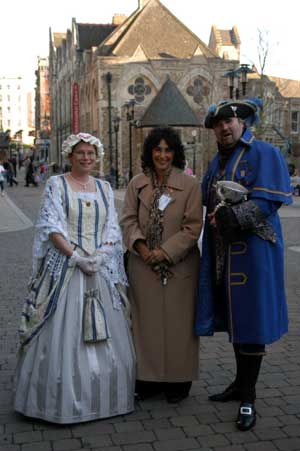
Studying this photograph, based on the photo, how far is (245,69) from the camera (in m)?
18.1

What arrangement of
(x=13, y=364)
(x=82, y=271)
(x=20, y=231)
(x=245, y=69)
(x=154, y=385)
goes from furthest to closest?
(x=245, y=69), (x=20, y=231), (x=13, y=364), (x=154, y=385), (x=82, y=271)

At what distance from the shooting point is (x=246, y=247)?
12.8 feet

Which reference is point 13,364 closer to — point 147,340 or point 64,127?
point 147,340

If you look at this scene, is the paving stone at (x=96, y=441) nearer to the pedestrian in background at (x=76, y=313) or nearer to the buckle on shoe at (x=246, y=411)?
the pedestrian in background at (x=76, y=313)

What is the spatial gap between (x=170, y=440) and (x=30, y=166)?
112ft

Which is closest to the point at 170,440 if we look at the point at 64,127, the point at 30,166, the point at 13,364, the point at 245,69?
the point at 13,364

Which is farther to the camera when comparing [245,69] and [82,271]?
[245,69]

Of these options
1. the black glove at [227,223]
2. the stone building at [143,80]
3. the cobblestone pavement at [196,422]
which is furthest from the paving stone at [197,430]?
the stone building at [143,80]

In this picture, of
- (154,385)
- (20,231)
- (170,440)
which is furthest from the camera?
(20,231)

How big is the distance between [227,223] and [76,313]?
117 centimetres

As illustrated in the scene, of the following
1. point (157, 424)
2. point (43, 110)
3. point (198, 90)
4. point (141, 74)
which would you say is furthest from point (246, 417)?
point (43, 110)

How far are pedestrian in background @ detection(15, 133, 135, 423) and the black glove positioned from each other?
82 cm

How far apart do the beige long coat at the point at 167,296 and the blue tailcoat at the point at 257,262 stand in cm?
36

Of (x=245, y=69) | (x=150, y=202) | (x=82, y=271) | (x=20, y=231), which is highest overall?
(x=245, y=69)
